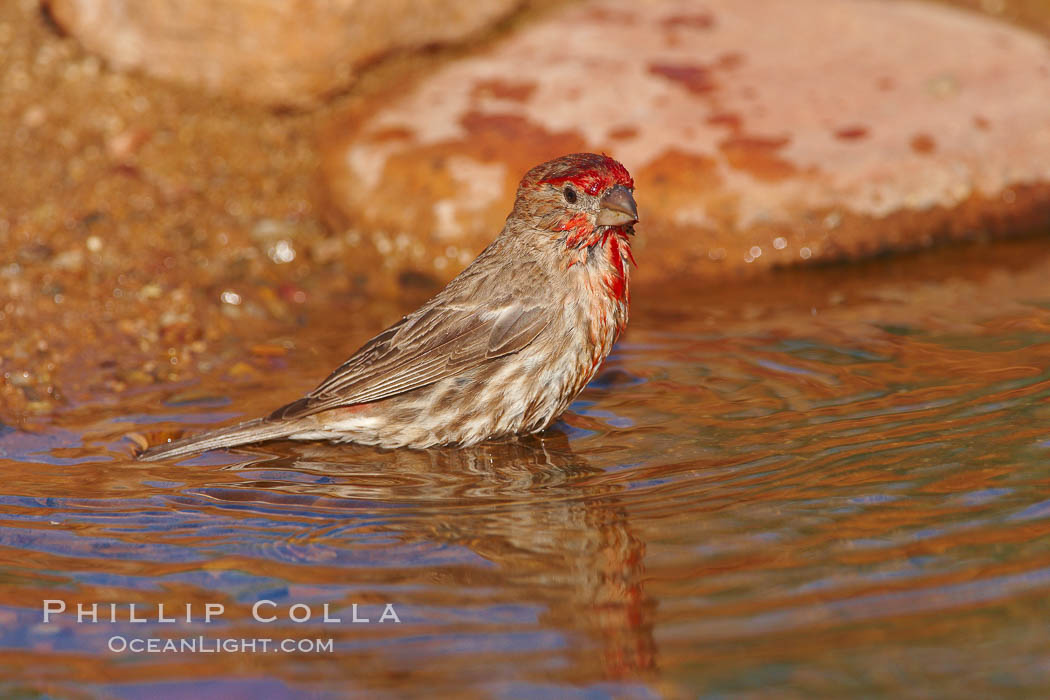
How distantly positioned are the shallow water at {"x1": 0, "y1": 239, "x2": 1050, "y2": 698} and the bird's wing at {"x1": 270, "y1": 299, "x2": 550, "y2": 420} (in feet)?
0.78

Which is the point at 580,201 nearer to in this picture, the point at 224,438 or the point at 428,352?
the point at 428,352

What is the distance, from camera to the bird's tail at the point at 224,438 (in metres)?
4.58

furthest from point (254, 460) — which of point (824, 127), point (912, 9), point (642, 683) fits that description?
point (912, 9)

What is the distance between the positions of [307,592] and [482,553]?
53 cm

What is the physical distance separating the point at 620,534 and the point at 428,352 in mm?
1374

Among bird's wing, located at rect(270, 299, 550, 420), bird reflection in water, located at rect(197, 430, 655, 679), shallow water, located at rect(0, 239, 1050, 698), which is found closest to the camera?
shallow water, located at rect(0, 239, 1050, 698)

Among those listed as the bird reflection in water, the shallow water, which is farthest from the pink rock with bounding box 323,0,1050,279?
the bird reflection in water

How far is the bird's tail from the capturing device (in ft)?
15.0

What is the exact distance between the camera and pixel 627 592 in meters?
3.36

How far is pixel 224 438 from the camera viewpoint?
461 centimetres

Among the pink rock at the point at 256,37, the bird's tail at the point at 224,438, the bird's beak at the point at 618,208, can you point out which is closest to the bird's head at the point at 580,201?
the bird's beak at the point at 618,208

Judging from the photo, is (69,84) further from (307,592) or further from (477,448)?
(307,592)

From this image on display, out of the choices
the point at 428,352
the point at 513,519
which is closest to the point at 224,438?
the point at 428,352

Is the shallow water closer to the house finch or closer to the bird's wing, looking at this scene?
the house finch
